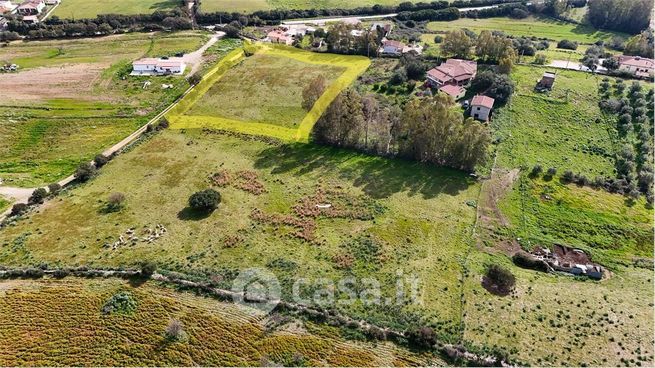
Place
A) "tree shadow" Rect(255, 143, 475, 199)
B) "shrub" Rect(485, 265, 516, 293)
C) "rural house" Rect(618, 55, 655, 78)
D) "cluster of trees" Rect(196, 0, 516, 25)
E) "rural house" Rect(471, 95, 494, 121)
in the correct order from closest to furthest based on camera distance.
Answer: "shrub" Rect(485, 265, 516, 293) < "tree shadow" Rect(255, 143, 475, 199) < "rural house" Rect(471, 95, 494, 121) < "rural house" Rect(618, 55, 655, 78) < "cluster of trees" Rect(196, 0, 516, 25)

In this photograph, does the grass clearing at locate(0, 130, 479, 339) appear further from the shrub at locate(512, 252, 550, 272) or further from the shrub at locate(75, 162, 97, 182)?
the shrub at locate(512, 252, 550, 272)

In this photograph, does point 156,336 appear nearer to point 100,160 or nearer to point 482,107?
point 100,160

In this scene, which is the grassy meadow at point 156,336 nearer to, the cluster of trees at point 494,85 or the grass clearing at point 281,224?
the grass clearing at point 281,224

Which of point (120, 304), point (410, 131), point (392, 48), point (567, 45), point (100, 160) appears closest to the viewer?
point (120, 304)

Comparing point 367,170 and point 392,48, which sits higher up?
point 392,48

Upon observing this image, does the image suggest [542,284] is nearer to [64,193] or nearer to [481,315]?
[481,315]

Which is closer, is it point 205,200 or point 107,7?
point 205,200

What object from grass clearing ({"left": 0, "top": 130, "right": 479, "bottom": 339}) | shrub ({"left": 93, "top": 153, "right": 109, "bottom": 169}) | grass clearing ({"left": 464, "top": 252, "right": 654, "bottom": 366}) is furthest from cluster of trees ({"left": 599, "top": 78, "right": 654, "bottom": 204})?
shrub ({"left": 93, "top": 153, "right": 109, "bottom": 169})

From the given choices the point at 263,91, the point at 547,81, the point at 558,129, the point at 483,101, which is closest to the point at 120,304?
the point at 263,91
